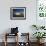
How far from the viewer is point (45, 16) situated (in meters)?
6.96

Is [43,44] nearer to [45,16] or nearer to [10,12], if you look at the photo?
[45,16]

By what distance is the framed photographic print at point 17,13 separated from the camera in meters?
6.88

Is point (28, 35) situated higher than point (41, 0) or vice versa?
point (41, 0)

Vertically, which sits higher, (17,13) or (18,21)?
(17,13)

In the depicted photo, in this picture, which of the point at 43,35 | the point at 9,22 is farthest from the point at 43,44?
the point at 9,22

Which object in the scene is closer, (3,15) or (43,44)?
(43,44)

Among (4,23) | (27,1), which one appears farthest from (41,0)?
(4,23)

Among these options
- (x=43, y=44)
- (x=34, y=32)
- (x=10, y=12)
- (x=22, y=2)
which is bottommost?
(x=43, y=44)

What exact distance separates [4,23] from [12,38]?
753 mm

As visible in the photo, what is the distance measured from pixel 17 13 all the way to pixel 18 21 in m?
0.35

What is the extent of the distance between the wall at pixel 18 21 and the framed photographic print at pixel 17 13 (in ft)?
0.43

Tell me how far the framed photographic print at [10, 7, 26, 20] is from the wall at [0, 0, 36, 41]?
0.13 metres

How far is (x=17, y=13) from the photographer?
6902 mm

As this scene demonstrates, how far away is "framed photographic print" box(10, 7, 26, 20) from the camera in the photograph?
688 cm
